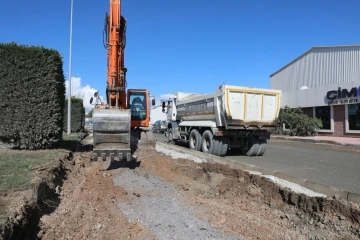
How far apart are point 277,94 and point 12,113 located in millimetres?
10589

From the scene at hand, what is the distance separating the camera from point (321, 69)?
3247cm

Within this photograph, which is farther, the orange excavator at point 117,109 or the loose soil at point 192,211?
the orange excavator at point 117,109

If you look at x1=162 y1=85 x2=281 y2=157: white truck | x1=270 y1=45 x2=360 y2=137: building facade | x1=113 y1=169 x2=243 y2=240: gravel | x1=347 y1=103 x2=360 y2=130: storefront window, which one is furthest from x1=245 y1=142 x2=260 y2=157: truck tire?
x1=347 y1=103 x2=360 y2=130: storefront window

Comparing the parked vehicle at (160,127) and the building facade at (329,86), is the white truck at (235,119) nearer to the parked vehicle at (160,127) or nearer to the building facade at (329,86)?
the building facade at (329,86)

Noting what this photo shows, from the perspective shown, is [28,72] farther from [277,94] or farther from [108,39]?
[277,94]

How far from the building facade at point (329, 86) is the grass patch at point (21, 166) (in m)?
21.9

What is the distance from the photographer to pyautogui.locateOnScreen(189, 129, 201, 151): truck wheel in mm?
16000

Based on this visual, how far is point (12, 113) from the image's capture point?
11859 mm

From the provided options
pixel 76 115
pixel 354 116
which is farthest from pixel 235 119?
pixel 76 115

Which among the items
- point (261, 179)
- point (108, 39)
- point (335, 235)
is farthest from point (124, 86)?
point (335, 235)

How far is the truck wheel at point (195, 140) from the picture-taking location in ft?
52.5

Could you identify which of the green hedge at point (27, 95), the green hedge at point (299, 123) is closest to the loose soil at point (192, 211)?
the green hedge at point (27, 95)

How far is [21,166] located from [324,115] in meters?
25.6

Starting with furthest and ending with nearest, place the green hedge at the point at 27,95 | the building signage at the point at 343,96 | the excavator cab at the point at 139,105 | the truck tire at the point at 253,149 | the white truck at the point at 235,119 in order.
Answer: the building signage at the point at 343,96, the excavator cab at the point at 139,105, the truck tire at the point at 253,149, the white truck at the point at 235,119, the green hedge at the point at 27,95
